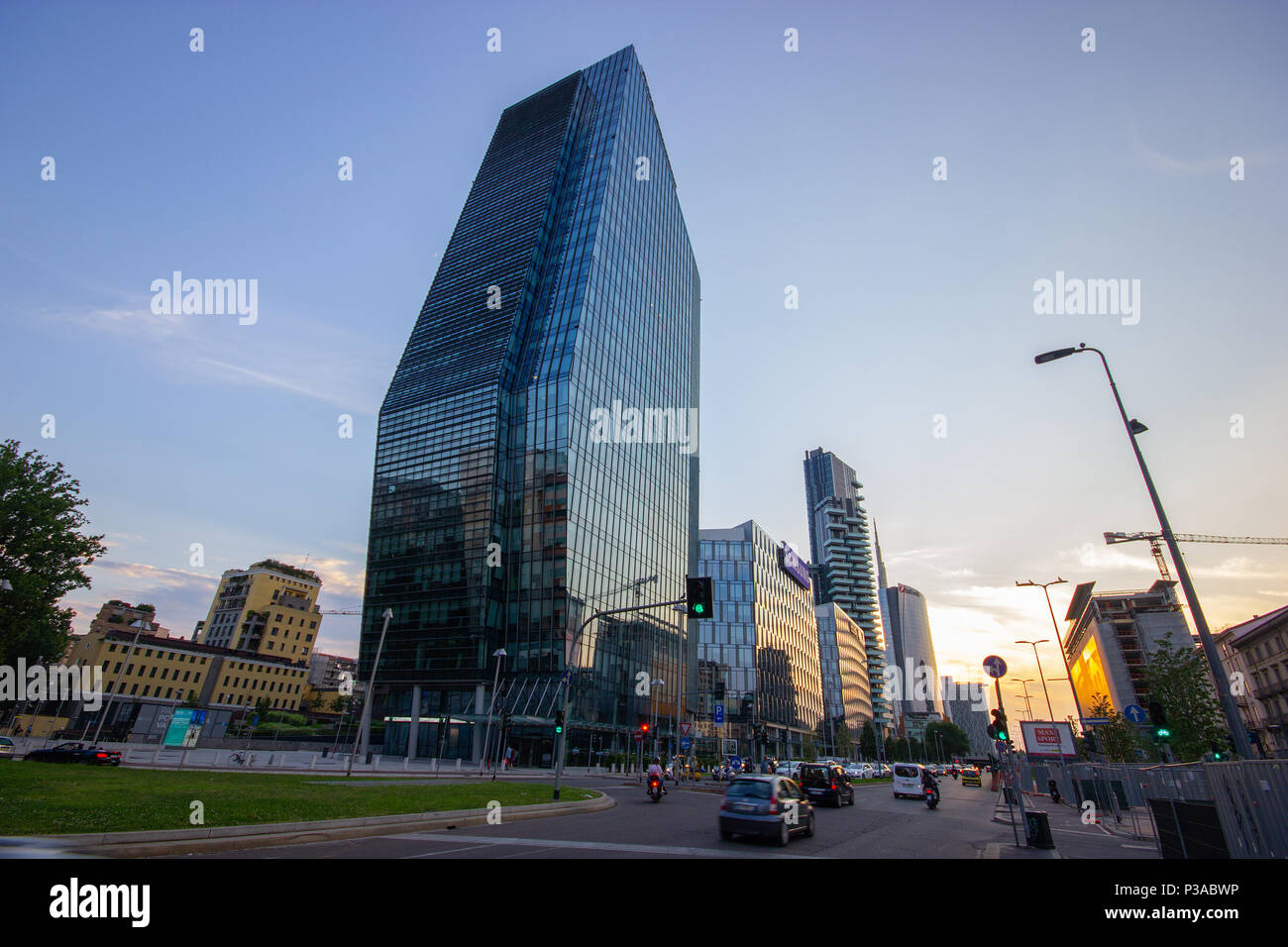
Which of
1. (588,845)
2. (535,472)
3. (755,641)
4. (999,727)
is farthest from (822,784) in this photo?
(755,641)

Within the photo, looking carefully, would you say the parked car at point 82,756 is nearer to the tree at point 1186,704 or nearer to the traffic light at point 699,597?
the traffic light at point 699,597

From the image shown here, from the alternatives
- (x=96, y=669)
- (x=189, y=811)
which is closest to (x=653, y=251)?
(x=189, y=811)

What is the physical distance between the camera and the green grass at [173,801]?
35.0 feet

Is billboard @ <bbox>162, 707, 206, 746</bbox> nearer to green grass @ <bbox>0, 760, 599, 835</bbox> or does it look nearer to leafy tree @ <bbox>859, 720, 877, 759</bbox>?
green grass @ <bbox>0, 760, 599, 835</bbox>

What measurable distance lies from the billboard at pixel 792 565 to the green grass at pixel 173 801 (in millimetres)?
99539

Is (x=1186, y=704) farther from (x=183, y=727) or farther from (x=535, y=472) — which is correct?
(x=183, y=727)

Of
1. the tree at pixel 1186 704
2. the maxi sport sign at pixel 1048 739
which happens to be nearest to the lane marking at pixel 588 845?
the tree at pixel 1186 704

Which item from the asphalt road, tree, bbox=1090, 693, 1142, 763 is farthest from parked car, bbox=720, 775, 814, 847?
tree, bbox=1090, 693, 1142, 763

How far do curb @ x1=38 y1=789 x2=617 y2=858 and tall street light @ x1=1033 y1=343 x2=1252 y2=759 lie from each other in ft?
53.3

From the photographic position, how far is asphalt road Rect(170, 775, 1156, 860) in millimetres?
10766

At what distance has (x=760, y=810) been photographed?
13.8m
